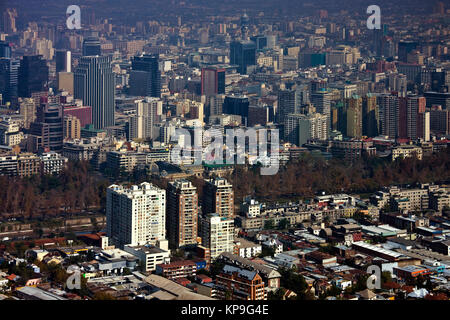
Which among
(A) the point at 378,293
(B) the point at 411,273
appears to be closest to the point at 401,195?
(B) the point at 411,273

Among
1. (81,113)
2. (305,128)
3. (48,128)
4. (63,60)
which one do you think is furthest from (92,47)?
(305,128)

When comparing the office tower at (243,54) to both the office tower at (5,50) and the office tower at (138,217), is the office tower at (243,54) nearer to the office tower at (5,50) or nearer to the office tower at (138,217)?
the office tower at (5,50)

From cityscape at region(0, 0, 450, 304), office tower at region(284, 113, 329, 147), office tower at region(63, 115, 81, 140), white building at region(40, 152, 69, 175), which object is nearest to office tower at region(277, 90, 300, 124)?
cityscape at region(0, 0, 450, 304)

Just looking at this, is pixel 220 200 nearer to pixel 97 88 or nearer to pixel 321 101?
pixel 321 101

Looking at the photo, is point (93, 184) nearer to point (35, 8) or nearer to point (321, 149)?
point (321, 149)

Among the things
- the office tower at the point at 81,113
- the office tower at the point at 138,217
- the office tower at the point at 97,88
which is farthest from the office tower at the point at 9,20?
the office tower at the point at 138,217

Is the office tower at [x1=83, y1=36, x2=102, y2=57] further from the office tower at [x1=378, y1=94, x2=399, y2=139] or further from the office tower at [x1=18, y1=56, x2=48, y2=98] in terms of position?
Result: the office tower at [x1=378, y1=94, x2=399, y2=139]
